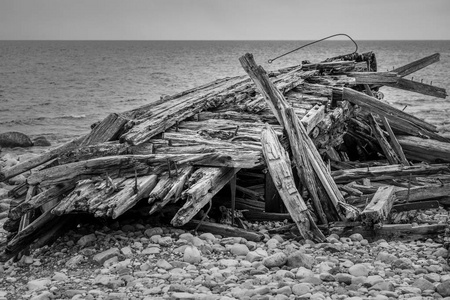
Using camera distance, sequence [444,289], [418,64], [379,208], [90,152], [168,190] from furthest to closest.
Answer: [418,64] < [90,152] < [379,208] < [168,190] < [444,289]

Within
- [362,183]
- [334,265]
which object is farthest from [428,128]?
[334,265]

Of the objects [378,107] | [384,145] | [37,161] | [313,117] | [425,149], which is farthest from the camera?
[384,145]

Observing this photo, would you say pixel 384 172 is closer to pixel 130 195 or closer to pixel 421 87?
pixel 130 195

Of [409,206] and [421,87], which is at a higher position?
[421,87]

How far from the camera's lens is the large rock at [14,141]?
1736 cm

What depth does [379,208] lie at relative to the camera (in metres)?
6.50

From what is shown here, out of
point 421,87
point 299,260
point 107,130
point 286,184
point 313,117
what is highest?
point 421,87

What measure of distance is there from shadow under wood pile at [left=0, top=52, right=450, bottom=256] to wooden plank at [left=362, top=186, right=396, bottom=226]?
0.04 feet

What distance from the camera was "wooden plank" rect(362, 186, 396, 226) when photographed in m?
6.38

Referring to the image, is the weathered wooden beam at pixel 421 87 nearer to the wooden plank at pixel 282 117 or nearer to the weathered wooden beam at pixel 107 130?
the wooden plank at pixel 282 117

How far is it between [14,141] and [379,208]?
14045 millimetres

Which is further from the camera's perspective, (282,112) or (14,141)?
(14,141)

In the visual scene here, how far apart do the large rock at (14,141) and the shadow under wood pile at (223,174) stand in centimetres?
926

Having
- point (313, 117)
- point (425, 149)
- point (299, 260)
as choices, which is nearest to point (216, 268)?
point (299, 260)
